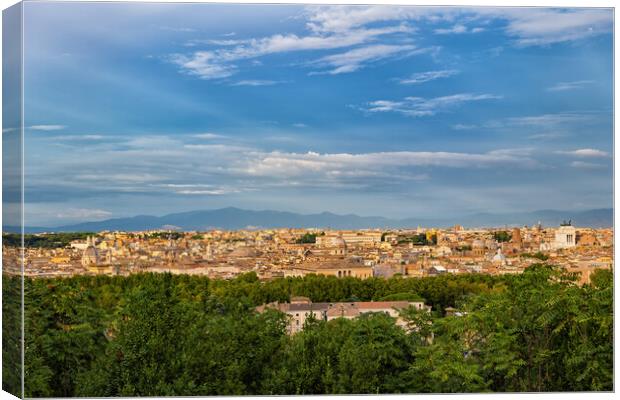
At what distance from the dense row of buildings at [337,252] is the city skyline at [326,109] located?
180 mm

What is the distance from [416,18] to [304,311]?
7.12 ft

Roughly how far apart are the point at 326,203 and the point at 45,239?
1892 millimetres

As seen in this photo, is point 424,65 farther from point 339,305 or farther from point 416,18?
point 339,305

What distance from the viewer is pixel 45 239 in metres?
5.92

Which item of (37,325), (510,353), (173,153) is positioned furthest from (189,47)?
(510,353)

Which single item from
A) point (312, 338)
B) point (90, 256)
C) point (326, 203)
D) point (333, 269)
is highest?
point (326, 203)

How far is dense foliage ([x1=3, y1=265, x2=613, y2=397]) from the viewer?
6.10 metres

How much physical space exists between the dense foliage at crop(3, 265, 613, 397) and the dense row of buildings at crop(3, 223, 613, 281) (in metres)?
0.08

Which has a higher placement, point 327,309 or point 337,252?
point 337,252

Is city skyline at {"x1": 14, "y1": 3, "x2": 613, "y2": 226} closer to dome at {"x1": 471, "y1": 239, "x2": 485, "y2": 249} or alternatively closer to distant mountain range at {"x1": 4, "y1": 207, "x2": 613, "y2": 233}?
distant mountain range at {"x1": 4, "y1": 207, "x2": 613, "y2": 233}

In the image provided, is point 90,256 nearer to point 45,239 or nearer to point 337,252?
point 45,239

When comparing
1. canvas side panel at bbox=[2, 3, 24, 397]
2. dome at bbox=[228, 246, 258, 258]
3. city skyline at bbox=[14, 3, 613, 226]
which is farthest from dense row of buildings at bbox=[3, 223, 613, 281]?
canvas side panel at bbox=[2, 3, 24, 397]

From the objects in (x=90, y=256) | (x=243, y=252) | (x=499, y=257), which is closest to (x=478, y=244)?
(x=499, y=257)

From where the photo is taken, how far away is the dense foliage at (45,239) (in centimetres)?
581
